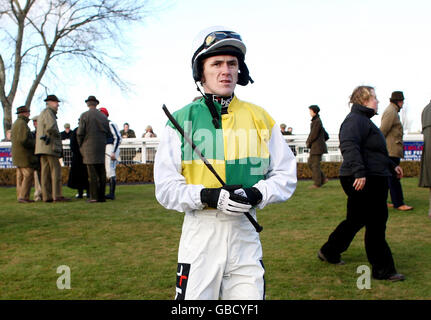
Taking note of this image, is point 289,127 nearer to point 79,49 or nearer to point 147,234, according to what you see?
point 79,49

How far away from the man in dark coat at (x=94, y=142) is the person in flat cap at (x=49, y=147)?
1.77 ft

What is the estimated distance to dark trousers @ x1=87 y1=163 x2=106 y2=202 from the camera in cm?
998

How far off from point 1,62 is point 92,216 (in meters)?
22.7

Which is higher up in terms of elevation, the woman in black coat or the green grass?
the woman in black coat

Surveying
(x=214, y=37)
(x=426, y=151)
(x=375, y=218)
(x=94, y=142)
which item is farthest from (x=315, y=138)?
(x=214, y=37)

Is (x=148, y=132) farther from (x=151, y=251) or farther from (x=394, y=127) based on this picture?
(x=151, y=251)

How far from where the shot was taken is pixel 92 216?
27.3 feet

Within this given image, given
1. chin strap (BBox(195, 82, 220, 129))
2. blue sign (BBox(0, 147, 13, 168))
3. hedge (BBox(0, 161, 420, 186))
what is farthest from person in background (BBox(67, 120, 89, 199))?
chin strap (BBox(195, 82, 220, 129))

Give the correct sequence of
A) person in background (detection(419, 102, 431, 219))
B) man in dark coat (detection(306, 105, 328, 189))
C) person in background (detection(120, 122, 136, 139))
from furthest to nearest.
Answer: person in background (detection(120, 122, 136, 139)) → man in dark coat (detection(306, 105, 328, 189)) → person in background (detection(419, 102, 431, 219))

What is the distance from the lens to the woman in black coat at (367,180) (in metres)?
4.71

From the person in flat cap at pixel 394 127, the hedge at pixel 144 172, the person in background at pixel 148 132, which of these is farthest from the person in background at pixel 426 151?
the person in background at pixel 148 132

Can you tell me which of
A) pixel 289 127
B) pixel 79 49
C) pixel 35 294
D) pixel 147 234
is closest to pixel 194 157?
pixel 35 294

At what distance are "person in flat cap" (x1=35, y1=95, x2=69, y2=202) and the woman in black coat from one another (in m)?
6.87

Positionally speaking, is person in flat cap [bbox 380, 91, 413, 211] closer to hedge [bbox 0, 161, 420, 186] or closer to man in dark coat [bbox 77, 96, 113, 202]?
man in dark coat [bbox 77, 96, 113, 202]
